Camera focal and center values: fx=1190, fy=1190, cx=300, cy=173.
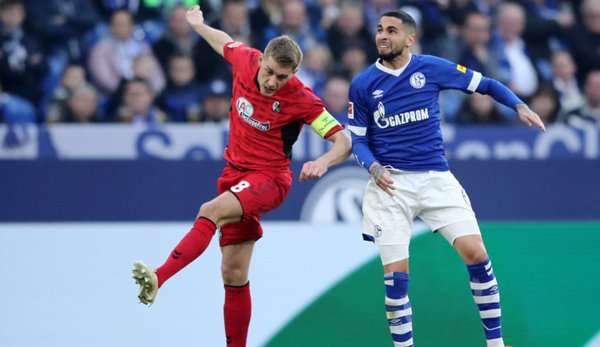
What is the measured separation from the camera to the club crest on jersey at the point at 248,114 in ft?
23.7

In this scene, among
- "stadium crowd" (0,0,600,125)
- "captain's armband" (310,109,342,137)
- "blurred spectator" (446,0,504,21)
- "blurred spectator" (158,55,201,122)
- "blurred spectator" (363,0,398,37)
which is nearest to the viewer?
"captain's armband" (310,109,342,137)

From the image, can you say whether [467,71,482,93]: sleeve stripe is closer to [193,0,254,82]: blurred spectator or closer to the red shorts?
the red shorts

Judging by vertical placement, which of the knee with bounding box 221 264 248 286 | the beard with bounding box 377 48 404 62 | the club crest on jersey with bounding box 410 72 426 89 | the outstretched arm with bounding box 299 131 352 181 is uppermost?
the beard with bounding box 377 48 404 62

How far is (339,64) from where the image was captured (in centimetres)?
1234

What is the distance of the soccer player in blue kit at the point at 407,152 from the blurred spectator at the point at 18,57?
5275 mm

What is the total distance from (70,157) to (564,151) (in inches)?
183

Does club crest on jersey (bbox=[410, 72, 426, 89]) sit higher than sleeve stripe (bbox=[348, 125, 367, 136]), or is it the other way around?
club crest on jersey (bbox=[410, 72, 426, 89])

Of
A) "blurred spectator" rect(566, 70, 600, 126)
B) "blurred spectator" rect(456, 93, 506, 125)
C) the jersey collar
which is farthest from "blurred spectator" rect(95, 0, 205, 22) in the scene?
the jersey collar

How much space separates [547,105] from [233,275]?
225 inches

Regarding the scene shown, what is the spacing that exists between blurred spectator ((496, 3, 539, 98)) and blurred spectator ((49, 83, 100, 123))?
436 centimetres

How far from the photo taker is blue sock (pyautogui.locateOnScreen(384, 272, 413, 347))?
7062 millimetres

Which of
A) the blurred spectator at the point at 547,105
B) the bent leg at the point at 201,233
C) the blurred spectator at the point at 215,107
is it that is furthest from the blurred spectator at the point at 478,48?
the bent leg at the point at 201,233

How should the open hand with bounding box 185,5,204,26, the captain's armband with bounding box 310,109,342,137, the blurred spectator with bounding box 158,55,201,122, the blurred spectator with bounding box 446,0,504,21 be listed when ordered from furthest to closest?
1. the blurred spectator with bounding box 446,0,504,21
2. the blurred spectator with bounding box 158,55,201,122
3. the open hand with bounding box 185,5,204,26
4. the captain's armband with bounding box 310,109,342,137

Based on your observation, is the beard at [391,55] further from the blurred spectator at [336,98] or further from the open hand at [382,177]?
the blurred spectator at [336,98]
